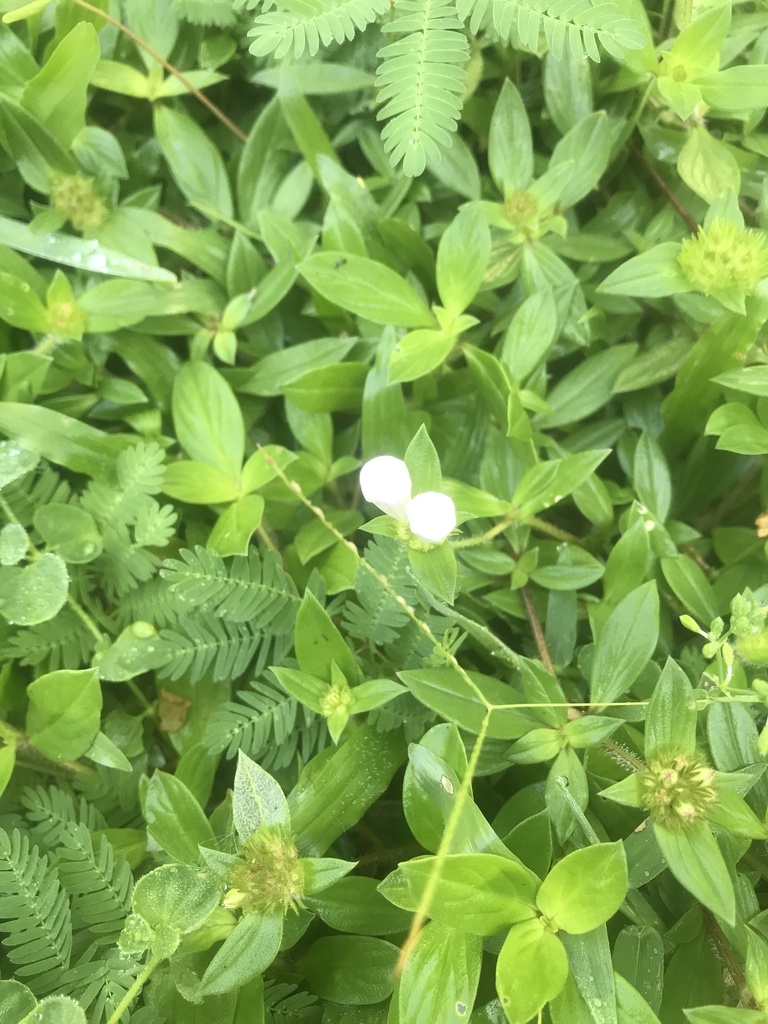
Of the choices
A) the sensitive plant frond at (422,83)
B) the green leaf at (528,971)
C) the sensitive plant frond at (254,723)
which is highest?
the sensitive plant frond at (422,83)

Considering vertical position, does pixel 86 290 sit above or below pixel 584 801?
above

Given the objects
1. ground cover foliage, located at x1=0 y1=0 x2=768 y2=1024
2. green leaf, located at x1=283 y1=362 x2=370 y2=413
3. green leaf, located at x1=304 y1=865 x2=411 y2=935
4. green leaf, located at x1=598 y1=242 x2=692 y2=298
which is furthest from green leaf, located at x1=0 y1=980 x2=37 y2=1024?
green leaf, located at x1=598 y1=242 x2=692 y2=298

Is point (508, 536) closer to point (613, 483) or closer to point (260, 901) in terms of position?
point (613, 483)

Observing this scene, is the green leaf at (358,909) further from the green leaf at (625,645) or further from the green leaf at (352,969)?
the green leaf at (625,645)

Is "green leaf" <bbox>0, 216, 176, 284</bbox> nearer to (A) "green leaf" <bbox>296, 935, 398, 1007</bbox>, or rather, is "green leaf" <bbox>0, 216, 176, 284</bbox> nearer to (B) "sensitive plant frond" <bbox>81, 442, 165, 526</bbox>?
(B) "sensitive plant frond" <bbox>81, 442, 165, 526</bbox>

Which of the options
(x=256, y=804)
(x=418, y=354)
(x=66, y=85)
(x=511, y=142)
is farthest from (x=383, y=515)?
(x=66, y=85)

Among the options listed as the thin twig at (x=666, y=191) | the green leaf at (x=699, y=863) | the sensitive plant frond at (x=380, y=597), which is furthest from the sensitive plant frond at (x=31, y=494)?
the thin twig at (x=666, y=191)

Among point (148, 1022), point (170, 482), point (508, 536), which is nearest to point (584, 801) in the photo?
point (508, 536)
